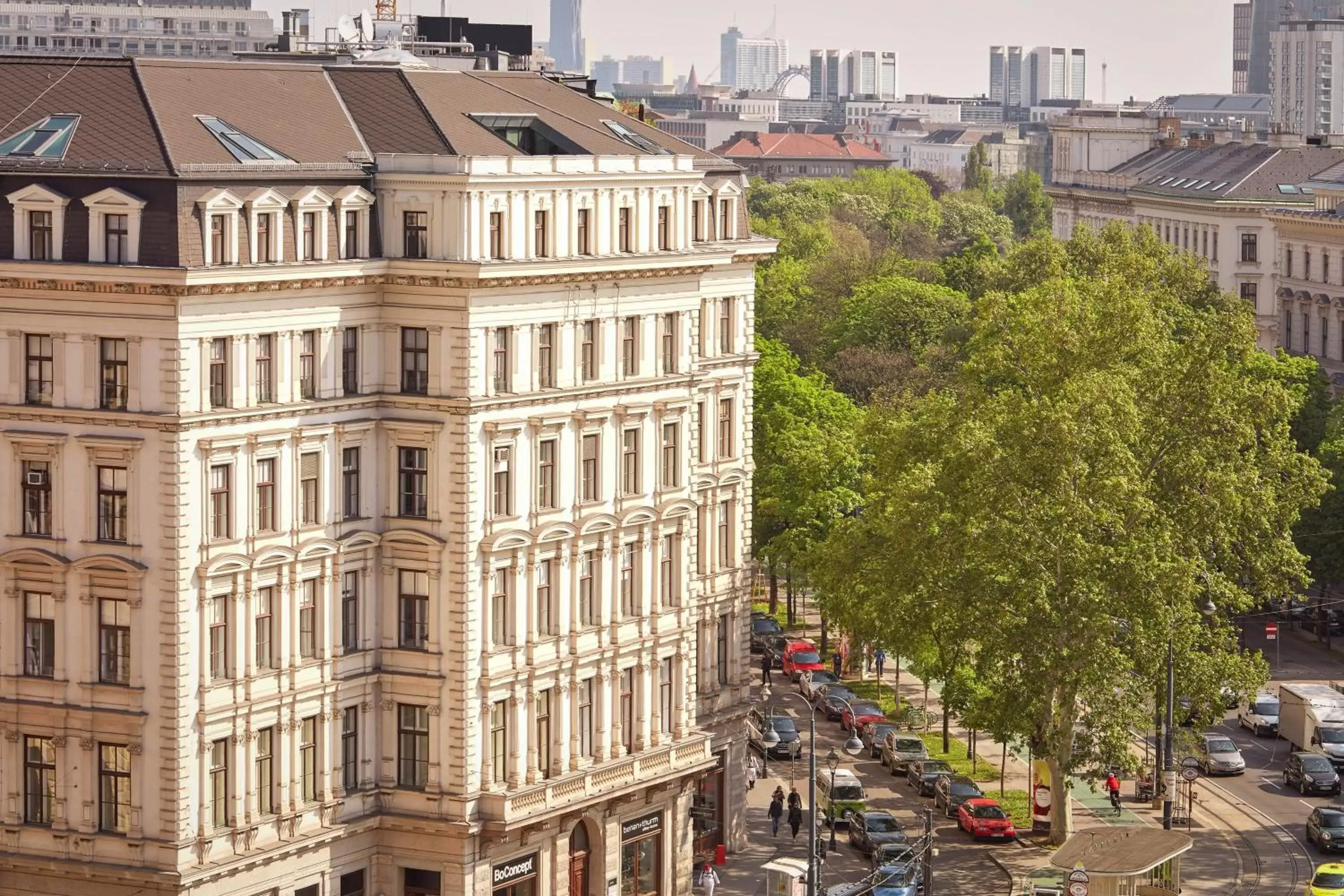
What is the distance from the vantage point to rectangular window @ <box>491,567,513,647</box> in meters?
91.8

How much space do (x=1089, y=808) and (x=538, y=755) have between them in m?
31.7

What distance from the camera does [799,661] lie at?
142m

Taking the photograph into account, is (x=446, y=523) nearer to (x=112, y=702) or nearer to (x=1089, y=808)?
(x=112, y=702)

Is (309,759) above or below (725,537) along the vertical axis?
below

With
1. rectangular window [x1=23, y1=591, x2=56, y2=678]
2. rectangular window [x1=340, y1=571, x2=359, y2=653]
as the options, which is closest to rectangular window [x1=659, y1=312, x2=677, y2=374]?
rectangular window [x1=340, y1=571, x2=359, y2=653]

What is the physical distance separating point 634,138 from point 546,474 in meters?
14.6

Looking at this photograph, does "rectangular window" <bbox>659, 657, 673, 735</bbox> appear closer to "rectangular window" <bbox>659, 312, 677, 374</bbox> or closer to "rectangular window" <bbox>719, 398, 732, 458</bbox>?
"rectangular window" <bbox>659, 312, 677, 374</bbox>

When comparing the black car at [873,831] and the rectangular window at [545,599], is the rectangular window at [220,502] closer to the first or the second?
the rectangular window at [545,599]

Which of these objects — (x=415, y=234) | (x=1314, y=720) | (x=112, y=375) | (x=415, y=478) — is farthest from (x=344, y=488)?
(x=1314, y=720)

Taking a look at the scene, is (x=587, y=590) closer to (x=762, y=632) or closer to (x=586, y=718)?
(x=586, y=718)

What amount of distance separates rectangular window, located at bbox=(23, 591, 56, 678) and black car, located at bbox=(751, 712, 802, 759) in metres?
41.1

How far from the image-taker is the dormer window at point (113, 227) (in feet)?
272

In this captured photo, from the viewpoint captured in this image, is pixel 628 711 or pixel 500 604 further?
pixel 628 711

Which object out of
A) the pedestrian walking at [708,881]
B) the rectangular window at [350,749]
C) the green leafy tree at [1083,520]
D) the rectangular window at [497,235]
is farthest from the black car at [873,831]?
the rectangular window at [497,235]
